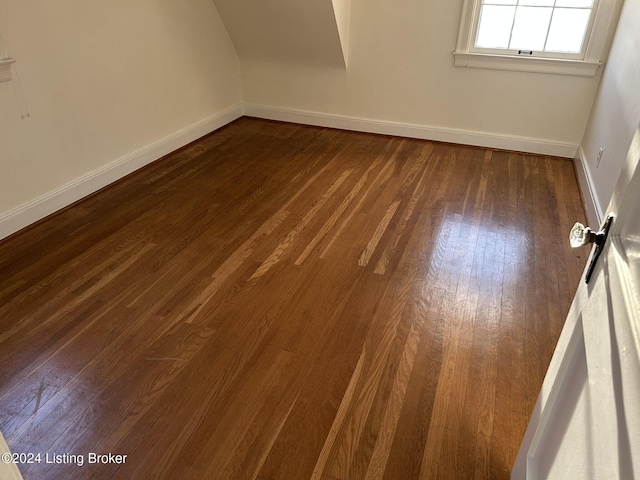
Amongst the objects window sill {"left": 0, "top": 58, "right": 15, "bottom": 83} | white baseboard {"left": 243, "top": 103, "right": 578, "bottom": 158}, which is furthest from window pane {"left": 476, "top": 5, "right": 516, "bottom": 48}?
window sill {"left": 0, "top": 58, "right": 15, "bottom": 83}

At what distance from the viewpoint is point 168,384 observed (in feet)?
5.58

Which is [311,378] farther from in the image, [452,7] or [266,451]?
[452,7]

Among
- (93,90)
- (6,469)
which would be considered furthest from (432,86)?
(6,469)

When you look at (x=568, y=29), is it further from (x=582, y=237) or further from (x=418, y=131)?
(x=582, y=237)

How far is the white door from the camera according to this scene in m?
0.61

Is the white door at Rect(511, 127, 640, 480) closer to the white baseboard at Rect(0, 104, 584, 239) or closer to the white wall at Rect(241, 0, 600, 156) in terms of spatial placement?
the white baseboard at Rect(0, 104, 584, 239)

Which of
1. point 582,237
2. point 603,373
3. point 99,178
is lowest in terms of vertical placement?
point 99,178

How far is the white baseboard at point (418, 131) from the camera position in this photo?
151 inches

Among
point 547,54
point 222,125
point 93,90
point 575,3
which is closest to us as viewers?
point 93,90

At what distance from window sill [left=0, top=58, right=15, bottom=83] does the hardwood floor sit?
0.80m

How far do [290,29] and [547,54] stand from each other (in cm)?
204

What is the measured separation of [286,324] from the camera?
199cm

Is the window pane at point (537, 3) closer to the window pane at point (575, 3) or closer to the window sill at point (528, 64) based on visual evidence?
the window pane at point (575, 3)

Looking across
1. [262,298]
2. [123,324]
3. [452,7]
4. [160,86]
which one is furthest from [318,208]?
[452,7]
